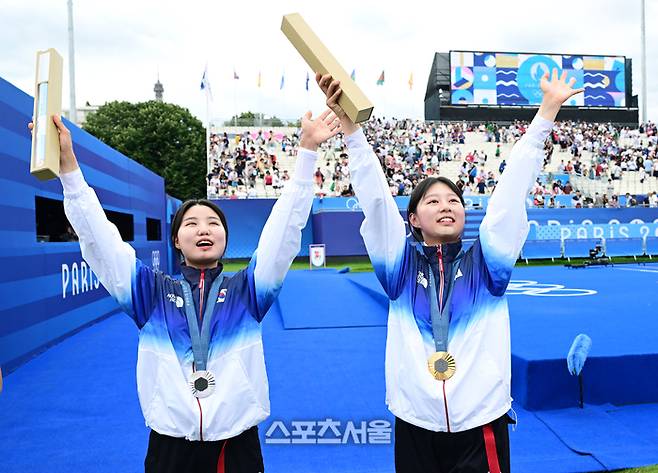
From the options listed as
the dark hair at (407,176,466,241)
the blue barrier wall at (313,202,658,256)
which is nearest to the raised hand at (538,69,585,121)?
the dark hair at (407,176,466,241)

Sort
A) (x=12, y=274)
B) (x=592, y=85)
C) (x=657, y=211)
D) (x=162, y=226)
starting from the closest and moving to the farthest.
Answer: (x=12, y=274)
(x=162, y=226)
(x=657, y=211)
(x=592, y=85)

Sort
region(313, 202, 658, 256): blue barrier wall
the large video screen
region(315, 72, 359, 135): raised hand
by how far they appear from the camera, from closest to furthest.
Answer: region(315, 72, 359, 135): raised hand, region(313, 202, 658, 256): blue barrier wall, the large video screen

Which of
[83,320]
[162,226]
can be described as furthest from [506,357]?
[162,226]

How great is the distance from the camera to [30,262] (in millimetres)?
6594

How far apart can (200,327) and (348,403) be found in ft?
8.72

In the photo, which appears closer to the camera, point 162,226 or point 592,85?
point 162,226

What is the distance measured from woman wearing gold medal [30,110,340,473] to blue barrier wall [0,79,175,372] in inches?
190

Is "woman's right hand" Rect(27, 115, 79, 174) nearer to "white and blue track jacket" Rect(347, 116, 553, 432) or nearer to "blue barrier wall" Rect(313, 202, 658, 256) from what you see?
"white and blue track jacket" Rect(347, 116, 553, 432)

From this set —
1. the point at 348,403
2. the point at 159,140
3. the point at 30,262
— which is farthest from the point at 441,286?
the point at 159,140

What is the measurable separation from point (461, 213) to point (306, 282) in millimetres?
10694

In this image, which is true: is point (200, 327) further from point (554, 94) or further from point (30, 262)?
point (30, 262)

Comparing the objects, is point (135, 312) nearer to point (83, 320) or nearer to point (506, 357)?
point (506, 357)

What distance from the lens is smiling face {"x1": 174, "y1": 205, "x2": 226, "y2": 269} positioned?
2018 mm

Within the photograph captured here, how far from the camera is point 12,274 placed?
240 inches
